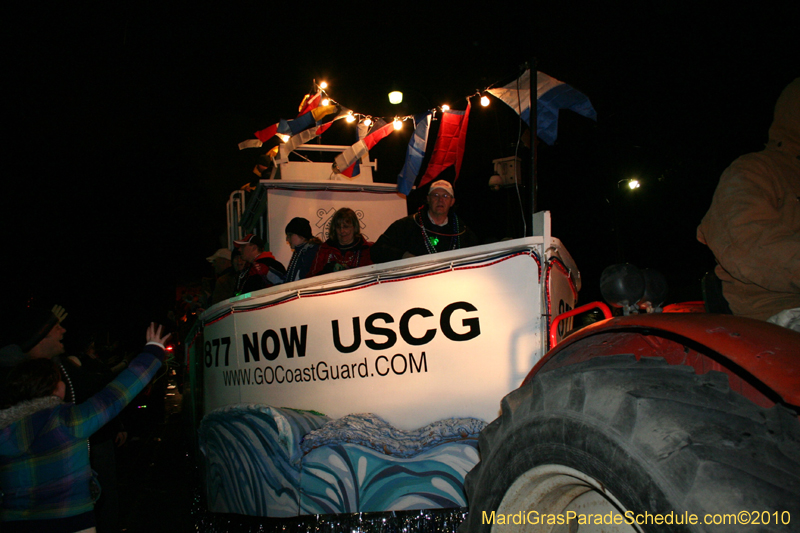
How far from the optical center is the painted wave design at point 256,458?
11.0 feet

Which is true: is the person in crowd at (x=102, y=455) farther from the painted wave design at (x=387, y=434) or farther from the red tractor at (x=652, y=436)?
the red tractor at (x=652, y=436)

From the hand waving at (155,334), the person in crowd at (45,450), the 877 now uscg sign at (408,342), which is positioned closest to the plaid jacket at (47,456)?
the person in crowd at (45,450)

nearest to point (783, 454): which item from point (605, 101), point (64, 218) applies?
point (605, 101)

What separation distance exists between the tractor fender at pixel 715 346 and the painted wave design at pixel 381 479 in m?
1.40

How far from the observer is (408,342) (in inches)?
123

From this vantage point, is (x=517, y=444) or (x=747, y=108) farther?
(x=747, y=108)

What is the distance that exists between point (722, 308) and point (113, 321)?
26.5 m

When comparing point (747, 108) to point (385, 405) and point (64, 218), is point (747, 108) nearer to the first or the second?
point (385, 405)

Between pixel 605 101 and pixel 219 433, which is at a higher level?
pixel 605 101

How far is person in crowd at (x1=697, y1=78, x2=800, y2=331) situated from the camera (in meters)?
1.69

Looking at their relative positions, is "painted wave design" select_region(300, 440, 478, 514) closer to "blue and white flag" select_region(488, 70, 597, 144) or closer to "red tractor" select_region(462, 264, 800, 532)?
"red tractor" select_region(462, 264, 800, 532)

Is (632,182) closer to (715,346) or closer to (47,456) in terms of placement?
(715,346)

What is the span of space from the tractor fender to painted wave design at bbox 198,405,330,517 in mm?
2202

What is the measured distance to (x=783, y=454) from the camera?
1026mm
